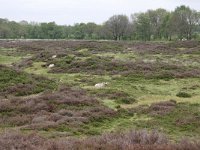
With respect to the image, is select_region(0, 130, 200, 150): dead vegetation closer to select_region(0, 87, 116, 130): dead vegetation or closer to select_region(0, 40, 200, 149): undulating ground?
select_region(0, 40, 200, 149): undulating ground

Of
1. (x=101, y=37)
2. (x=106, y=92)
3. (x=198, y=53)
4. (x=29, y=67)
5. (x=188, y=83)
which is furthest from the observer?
(x=101, y=37)

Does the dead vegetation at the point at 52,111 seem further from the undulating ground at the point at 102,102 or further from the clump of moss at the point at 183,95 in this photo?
the clump of moss at the point at 183,95

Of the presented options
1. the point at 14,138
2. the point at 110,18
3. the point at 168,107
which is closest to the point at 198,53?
the point at 168,107

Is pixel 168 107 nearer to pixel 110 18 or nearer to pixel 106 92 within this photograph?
pixel 106 92

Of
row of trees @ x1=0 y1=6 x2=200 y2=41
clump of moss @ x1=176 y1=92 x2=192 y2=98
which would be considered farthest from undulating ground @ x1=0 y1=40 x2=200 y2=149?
row of trees @ x1=0 y1=6 x2=200 y2=41

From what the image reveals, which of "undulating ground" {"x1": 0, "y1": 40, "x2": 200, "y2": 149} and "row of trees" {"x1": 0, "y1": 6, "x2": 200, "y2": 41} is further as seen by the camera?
"row of trees" {"x1": 0, "y1": 6, "x2": 200, "y2": 41}

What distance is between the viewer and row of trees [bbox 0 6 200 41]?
11150cm

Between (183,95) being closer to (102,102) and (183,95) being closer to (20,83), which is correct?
(102,102)

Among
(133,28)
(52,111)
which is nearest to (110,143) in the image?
(52,111)

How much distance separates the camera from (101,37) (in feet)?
464

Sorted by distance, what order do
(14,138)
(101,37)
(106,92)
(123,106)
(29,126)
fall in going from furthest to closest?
(101,37)
(106,92)
(123,106)
(29,126)
(14,138)

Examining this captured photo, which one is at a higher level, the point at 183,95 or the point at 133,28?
the point at 133,28

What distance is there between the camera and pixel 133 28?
125m

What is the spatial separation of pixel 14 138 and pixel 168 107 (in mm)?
9638
